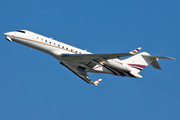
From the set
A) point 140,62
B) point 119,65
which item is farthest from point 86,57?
point 140,62

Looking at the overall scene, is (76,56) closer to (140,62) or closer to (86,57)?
(86,57)

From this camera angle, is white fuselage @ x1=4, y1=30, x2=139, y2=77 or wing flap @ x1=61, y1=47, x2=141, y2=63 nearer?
wing flap @ x1=61, y1=47, x2=141, y2=63

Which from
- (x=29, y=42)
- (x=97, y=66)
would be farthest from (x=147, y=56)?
(x=29, y=42)

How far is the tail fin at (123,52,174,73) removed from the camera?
3180cm

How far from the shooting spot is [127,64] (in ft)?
103

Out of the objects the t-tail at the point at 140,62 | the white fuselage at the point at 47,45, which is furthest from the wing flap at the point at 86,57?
the t-tail at the point at 140,62

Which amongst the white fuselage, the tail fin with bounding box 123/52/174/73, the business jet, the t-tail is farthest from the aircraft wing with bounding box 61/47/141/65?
the tail fin with bounding box 123/52/174/73

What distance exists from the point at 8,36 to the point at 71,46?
275 inches

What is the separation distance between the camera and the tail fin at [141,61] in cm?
3180

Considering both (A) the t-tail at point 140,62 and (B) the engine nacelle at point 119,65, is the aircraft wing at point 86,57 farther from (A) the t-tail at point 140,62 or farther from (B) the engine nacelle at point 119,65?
(A) the t-tail at point 140,62

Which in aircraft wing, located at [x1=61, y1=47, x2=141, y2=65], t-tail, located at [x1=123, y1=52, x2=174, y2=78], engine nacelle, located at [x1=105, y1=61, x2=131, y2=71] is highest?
t-tail, located at [x1=123, y1=52, x2=174, y2=78]

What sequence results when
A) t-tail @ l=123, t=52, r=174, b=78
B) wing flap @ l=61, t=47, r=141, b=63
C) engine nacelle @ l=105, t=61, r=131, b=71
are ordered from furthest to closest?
1. t-tail @ l=123, t=52, r=174, b=78
2. engine nacelle @ l=105, t=61, r=131, b=71
3. wing flap @ l=61, t=47, r=141, b=63

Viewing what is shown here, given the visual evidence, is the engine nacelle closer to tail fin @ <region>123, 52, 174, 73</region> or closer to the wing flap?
tail fin @ <region>123, 52, 174, 73</region>

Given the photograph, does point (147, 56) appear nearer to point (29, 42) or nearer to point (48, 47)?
point (48, 47)
